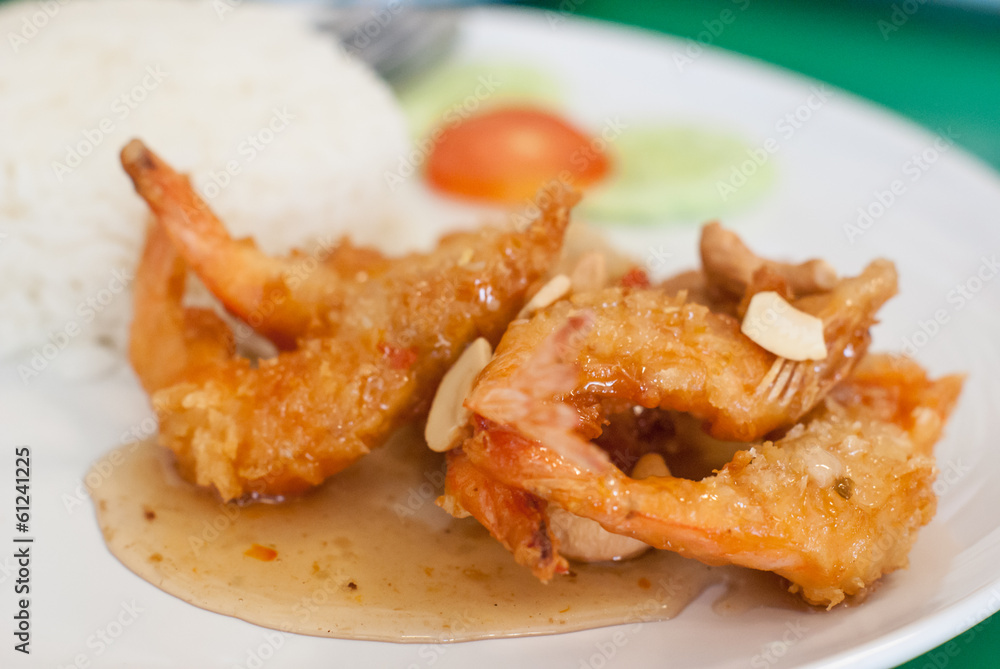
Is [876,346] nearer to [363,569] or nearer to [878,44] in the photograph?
[363,569]

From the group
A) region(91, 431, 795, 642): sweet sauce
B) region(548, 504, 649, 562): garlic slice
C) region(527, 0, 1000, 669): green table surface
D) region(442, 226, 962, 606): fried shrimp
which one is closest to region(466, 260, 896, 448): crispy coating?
region(442, 226, 962, 606): fried shrimp

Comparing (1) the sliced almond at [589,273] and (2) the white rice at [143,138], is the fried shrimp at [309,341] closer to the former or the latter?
(1) the sliced almond at [589,273]

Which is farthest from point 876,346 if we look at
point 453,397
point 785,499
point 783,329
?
point 453,397

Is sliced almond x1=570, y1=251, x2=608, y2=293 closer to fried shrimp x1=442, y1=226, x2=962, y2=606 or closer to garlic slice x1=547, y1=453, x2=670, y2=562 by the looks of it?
fried shrimp x1=442, y1=226, x2=962, y2=606

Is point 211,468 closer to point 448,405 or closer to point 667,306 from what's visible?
point 448,405

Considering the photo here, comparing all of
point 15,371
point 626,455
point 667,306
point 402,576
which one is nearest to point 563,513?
point 626,455

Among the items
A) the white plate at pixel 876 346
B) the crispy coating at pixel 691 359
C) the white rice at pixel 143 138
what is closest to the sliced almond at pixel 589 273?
the crispy coating at pixel 691 359

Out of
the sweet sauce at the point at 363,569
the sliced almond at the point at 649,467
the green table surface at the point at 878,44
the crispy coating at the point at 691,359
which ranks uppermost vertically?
the green table surface at the point at 878,44
